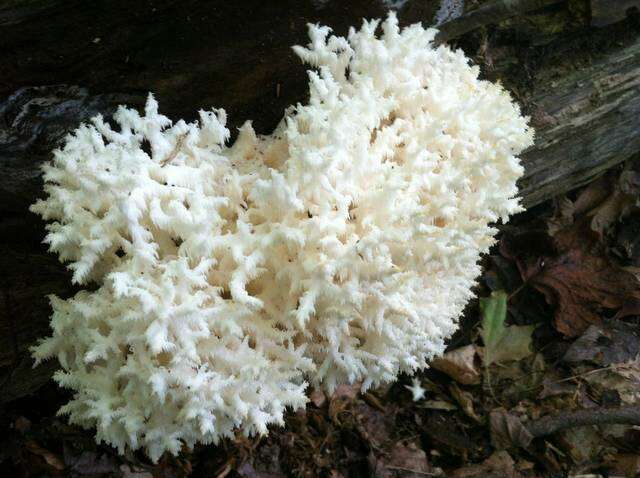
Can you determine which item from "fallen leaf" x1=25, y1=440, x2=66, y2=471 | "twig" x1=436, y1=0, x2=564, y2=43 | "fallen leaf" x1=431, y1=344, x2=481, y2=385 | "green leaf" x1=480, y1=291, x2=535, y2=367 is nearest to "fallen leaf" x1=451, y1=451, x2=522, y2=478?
"fallen leaf" x1=431, y1=344, x2=481, y2=385

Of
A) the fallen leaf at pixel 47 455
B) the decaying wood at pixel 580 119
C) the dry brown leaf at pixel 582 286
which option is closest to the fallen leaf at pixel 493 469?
the dry brown leaf at pixel 582 286

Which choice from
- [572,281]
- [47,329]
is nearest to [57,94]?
[47,329]

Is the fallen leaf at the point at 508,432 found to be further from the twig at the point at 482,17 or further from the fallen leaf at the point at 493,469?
the twig at the point at 482,17

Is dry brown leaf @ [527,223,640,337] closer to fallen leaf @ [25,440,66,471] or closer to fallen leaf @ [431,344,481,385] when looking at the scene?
fallen leaf @ [431,344,481,385]

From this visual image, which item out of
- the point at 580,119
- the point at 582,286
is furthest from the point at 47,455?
the point at 580,119

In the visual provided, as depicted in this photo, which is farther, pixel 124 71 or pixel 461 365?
pixel 461 365

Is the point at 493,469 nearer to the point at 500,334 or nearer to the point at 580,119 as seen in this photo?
the point at 500,334
